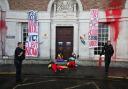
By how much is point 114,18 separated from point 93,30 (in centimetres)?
185

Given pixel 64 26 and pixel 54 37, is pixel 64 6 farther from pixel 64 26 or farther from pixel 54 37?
pixel 54 37

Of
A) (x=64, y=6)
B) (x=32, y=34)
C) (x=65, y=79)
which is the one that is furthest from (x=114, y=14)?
(x=65, y=79)

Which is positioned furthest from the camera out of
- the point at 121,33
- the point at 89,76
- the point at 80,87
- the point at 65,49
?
the point at 65,49

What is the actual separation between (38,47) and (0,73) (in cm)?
666

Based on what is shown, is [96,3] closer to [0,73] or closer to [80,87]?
[0,73]

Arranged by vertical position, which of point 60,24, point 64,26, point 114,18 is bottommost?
point 64,26

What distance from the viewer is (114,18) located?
2753cm

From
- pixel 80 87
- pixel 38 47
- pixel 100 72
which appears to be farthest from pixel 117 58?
pixel 80 87

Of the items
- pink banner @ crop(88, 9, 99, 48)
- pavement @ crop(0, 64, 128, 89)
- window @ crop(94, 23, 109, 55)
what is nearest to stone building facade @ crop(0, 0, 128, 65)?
window @ crop(94, 23, 109, 55)

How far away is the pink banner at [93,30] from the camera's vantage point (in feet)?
91.6

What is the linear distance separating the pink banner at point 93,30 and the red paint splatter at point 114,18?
935mm

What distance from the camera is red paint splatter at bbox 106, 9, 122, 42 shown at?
89.7 ft

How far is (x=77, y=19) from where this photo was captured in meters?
28.6

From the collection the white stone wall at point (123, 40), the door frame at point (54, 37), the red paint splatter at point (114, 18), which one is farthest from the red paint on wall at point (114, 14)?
the door frame at point (54, 37)
